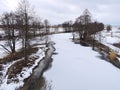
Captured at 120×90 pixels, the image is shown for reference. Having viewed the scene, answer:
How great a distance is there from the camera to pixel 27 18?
22.8 m

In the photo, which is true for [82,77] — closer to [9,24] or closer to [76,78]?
[76,78]

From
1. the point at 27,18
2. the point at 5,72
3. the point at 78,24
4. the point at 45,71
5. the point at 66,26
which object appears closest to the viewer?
the point at 5,72

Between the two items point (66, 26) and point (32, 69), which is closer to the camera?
point (32, 69)

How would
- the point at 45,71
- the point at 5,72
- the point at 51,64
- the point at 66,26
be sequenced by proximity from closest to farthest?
the point at 5,72 → the point at 45,71 → the point at 51,64 → the point at 66,26

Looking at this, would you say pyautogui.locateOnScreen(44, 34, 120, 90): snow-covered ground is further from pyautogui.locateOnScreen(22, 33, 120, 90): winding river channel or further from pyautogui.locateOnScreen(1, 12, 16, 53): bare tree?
pyautogui.locateOnScreen(1, 12, 16, 53): bare tree

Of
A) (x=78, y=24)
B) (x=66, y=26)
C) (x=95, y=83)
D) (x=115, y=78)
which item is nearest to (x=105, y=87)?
(x=95, y=83)

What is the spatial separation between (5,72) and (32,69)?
101 inches

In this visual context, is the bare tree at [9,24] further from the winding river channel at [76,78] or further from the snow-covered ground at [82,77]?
the winding river channel at [76,78]

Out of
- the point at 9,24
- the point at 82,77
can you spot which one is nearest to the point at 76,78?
the point at 82,77

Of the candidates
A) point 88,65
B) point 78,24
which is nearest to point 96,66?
point 88,65

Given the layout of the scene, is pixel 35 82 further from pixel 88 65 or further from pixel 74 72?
pixel 88 65

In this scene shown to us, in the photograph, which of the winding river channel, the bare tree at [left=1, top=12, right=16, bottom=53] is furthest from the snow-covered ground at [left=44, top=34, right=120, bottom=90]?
the bare tree at [left=1, top=12, right=16, bottom=53]

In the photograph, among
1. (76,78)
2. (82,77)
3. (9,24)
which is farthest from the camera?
(9,24)

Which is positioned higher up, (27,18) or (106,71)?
(27,18)
